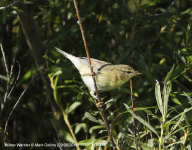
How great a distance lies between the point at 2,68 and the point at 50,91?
84 cm

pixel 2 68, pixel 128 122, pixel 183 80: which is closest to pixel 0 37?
pixel 2 68

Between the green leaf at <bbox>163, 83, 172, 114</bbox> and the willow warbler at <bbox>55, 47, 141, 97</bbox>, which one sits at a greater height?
the green leaf at <bbox>163, 83, 172, 114</bbox>

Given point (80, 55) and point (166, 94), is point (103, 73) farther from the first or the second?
point (166, 94)

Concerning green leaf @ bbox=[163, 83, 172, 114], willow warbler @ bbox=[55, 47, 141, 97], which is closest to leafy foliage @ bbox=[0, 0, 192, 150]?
willow warbler @ bbox=[55, 47, 141, 97]

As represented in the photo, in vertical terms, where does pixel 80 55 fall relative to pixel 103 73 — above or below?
above

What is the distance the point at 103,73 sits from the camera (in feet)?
8.78

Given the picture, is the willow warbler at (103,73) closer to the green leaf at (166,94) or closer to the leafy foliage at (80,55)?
the leafy foliage at (80,55)

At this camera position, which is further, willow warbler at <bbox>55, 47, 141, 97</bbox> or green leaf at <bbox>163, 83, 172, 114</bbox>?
willow warbler at <bbox>55, 47, 141, 97</bbox>

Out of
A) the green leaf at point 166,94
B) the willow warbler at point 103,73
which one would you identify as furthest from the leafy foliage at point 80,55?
the green leaf at point 166,94

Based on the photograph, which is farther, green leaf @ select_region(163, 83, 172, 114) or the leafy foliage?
the leafy foliage

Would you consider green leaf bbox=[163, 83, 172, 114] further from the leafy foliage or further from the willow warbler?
the willow warbler

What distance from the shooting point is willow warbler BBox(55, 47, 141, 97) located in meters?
2.54

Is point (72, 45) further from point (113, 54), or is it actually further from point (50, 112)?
point (50, 112)

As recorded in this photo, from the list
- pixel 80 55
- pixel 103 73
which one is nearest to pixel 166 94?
pixel 103 73
